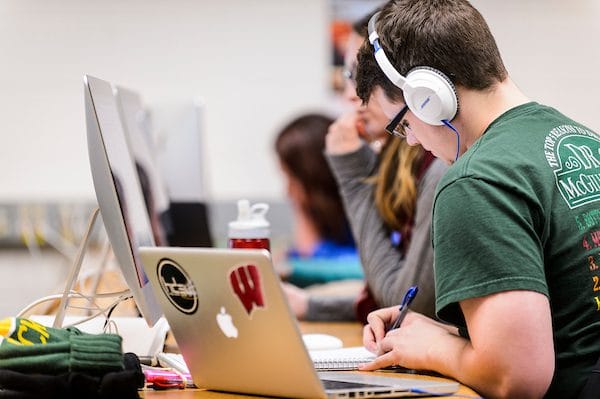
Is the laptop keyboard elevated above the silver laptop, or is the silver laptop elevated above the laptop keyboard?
the silver laptop

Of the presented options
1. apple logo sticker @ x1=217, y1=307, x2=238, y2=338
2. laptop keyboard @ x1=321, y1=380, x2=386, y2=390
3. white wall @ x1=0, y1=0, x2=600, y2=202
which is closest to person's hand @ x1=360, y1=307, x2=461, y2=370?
laptop keyboard @ x1=321, y1=380, x2=386, y2=390

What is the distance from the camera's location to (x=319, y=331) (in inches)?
74.6

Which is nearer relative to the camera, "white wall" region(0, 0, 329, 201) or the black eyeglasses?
the black eyeglasses

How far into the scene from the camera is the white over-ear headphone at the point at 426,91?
122 centimetres

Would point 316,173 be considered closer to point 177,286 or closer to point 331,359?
point 331,359

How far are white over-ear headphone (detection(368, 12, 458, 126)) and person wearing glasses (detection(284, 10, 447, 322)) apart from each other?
39cm

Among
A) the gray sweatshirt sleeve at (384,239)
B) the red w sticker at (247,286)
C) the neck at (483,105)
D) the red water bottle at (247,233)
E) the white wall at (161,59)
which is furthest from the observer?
the white wall at (161,59)

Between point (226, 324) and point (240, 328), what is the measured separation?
2 cm

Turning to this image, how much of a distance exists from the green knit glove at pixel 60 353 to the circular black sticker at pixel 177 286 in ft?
0.28

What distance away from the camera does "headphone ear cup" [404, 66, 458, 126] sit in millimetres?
1220

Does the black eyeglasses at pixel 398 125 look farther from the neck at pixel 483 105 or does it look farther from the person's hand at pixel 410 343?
the person's hand at pixel 410 343

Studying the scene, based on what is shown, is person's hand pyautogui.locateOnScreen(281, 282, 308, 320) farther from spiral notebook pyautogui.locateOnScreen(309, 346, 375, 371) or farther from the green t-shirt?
the green t-shirt

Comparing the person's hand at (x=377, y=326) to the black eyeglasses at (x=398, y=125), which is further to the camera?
the person's hand at (x=377, y=326)

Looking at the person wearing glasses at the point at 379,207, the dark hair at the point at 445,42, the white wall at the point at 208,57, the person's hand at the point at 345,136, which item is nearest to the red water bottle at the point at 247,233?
the person wearing glasses at the point at 379,207
